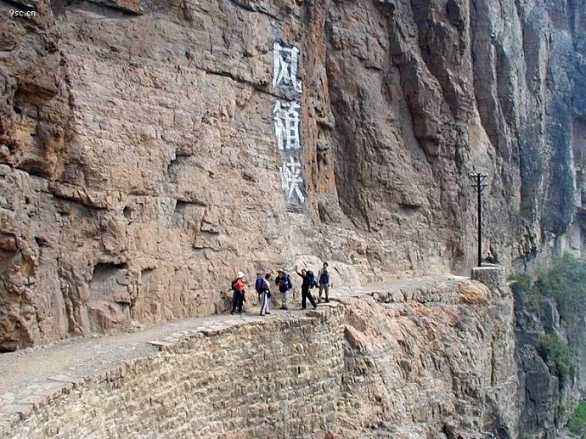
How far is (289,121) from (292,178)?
1339 mm

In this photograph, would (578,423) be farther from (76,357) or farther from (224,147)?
(76,357)

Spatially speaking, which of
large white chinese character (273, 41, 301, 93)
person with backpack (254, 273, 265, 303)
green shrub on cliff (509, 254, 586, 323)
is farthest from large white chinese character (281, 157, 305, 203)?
green shrub on cliff (509, 254, 586, 323)

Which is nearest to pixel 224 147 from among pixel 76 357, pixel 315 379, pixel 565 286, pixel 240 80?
pixel 240 80

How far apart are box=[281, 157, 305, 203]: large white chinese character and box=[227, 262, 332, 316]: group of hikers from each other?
208 centimetres

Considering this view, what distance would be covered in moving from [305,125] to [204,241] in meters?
5.40

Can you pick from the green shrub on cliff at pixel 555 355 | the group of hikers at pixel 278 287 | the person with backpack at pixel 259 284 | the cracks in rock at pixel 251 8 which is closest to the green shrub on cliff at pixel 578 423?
the green shrub on cliff at pixel 555 355

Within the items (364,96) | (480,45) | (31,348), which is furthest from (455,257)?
(31,348)

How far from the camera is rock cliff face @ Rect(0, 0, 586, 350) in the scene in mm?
9867

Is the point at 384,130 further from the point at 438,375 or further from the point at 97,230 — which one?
the point at 97,230

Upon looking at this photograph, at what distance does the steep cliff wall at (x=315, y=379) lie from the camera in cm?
818

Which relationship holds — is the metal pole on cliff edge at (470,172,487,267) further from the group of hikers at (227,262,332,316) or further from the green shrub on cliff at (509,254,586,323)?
the group of hikers at (227,262,332,316)

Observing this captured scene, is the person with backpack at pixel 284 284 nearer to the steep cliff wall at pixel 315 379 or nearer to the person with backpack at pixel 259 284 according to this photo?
the person with backpack at pixel 259 284

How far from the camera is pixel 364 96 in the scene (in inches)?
794

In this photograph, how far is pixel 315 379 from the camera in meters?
12.6
